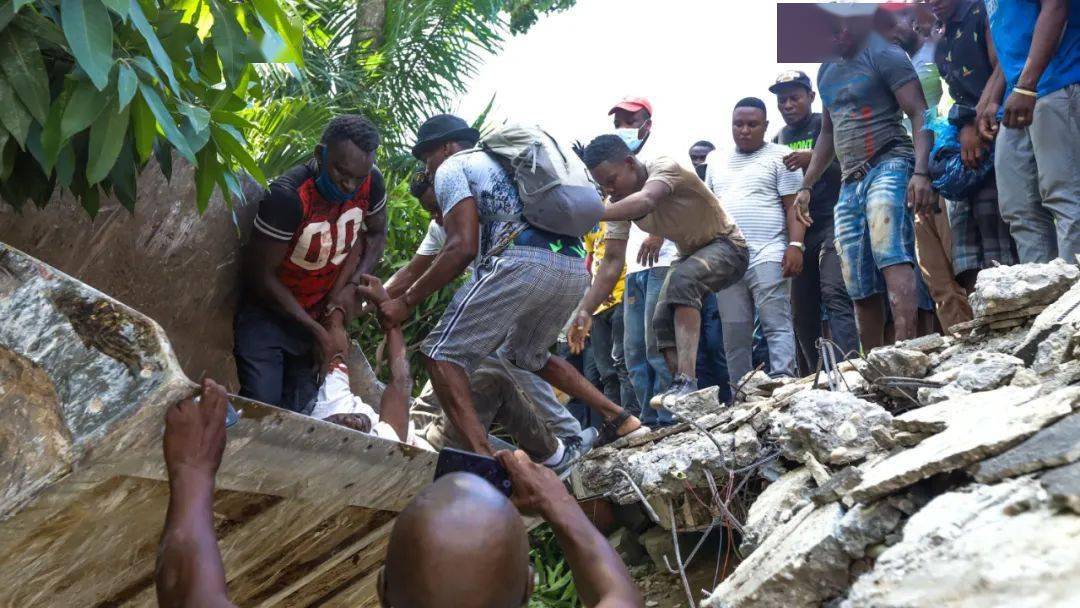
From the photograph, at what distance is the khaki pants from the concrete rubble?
583 mm

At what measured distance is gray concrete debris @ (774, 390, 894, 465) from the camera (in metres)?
3.96

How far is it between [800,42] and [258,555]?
4.44 m

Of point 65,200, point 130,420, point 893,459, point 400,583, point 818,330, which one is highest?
point 65,200

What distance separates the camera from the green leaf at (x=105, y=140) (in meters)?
2.31

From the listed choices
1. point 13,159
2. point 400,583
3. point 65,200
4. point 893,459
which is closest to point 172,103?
point 13,159

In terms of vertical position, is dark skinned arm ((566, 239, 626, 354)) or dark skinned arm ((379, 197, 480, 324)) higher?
dark skinned arm ((379, 197, 480, 324))

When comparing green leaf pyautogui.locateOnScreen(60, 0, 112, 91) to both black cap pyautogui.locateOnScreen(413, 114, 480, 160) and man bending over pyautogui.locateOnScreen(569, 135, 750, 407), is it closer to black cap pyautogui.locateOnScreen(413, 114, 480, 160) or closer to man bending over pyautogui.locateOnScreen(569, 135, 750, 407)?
black cap pyautogui.locateOnScreen(413, 114, 480, 160)

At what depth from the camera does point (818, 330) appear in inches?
257

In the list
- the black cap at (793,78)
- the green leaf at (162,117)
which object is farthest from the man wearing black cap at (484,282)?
the green leaf at (162,117)

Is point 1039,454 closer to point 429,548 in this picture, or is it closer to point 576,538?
point 576,538

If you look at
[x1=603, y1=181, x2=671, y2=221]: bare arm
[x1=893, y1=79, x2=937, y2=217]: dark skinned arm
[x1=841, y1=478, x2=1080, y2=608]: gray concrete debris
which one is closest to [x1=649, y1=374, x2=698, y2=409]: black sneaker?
[x1=603, y1=181, x2=671, y2=221]: bare arm

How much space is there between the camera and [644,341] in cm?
687

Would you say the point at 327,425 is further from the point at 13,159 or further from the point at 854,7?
the point at 854,7

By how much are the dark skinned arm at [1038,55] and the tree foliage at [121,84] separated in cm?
295
